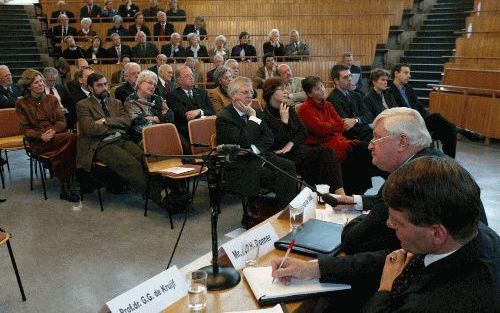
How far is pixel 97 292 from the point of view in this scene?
9.32 feet

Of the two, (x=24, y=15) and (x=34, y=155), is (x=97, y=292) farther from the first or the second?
(x=24, y=15)

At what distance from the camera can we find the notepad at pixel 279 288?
4.96ft

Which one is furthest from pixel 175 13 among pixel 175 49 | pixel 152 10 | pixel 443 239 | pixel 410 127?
pixel 443 239

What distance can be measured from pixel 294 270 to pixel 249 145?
2.21 meters

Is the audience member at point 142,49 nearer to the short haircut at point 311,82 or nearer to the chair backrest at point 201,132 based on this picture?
the chair backrest at point 201,132

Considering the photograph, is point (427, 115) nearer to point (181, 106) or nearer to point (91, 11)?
point (181, 106)

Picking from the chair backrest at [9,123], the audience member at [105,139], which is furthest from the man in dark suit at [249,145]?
the chair backrest at [9,123]

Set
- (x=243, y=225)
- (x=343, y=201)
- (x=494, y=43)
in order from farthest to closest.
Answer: (x=494, y=43) → (x=243, y=225) → (x=343, y=201)

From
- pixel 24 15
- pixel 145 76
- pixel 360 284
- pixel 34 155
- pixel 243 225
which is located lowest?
pixel 243 225

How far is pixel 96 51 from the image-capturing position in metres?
8.82

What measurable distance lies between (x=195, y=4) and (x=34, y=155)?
7.40 meters

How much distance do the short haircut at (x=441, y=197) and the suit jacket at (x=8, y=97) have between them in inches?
223

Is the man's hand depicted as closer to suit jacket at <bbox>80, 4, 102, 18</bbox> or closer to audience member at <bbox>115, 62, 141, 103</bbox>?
audience member at <bbox>115, 62, 141, 103</bbox>

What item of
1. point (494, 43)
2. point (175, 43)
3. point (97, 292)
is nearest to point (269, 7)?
point (175, 43)
